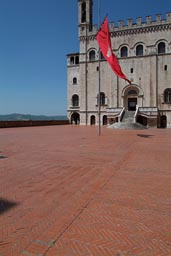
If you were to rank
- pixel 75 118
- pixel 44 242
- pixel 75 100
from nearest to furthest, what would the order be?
pixel 44 242, pixel 75 100, pixel 75 118

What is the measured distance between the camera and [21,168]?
7363 millimetres

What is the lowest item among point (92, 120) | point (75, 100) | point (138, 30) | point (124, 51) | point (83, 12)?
point (92, 120)

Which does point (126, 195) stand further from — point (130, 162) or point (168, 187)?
point (130, 162)

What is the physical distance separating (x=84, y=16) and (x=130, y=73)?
1614cm

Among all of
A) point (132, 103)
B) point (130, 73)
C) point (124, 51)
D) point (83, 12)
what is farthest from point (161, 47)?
point (83, 12)

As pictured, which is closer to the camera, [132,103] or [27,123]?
[27,123]

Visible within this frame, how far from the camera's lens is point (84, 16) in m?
43.4

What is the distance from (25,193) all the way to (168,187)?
366 cm

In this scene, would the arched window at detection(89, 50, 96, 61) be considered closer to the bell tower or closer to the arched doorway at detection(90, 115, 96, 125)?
the bell tower

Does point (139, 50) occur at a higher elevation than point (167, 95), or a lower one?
higher

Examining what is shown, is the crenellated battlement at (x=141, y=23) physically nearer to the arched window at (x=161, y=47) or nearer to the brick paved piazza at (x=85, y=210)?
the arched window at (x=161, y=47)

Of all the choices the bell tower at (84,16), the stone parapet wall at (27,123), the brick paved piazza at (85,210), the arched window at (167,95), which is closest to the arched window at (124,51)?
the bell tower at (84,16)

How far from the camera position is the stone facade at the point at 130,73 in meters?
37.1

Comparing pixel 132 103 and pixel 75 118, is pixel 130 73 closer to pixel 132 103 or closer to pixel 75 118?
pixel 132 103
